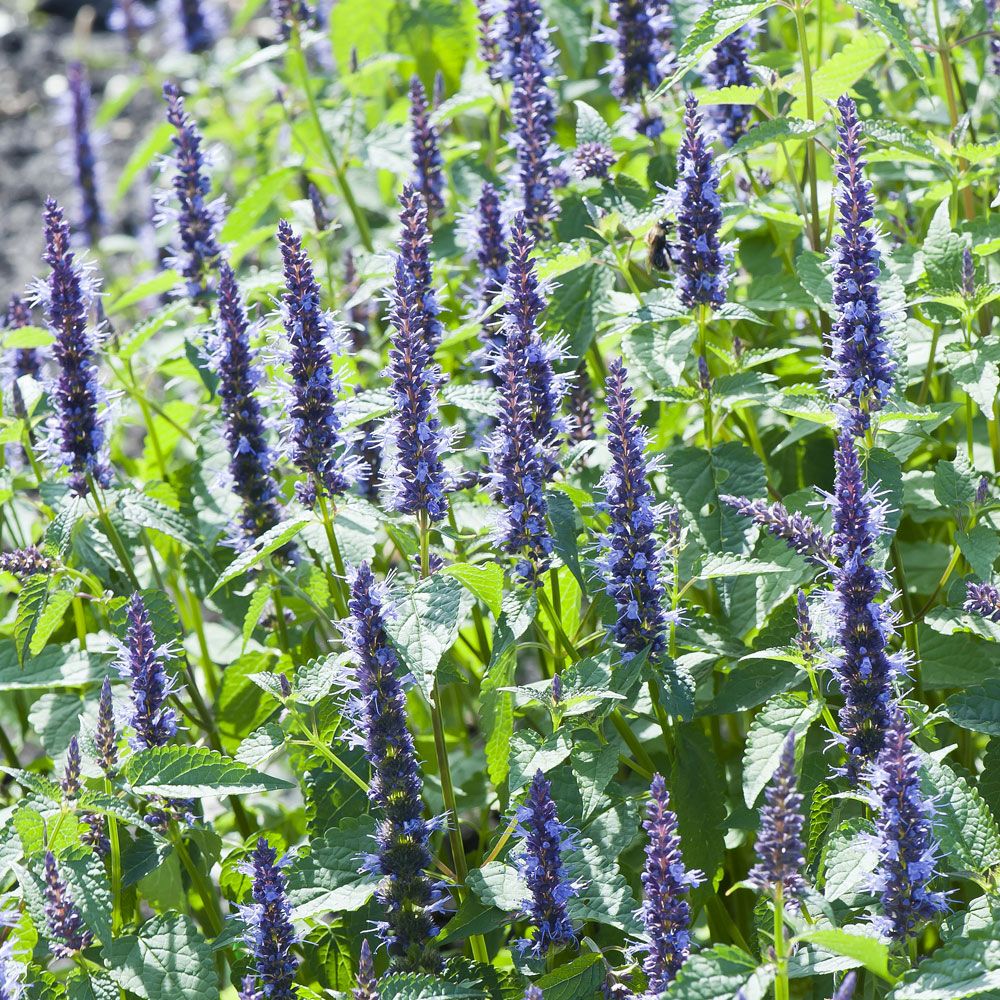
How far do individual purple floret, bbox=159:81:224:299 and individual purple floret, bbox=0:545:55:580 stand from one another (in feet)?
4.23

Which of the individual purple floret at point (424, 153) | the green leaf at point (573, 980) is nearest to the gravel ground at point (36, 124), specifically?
the individual purple floret at point (424, 153)

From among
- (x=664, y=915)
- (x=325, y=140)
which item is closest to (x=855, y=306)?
(x=664, y=915)

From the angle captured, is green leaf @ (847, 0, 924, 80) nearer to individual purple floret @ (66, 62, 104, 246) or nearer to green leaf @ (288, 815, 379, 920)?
green leaf @ (288, 815, 379, 920)

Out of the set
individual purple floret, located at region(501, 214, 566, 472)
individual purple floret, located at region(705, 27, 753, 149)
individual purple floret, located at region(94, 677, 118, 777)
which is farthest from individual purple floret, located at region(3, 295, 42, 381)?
individual purple floret, located at region(705, 27, 753, 149)

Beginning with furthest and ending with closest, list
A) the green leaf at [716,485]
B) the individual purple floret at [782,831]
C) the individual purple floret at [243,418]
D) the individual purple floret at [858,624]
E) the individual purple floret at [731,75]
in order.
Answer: the individual purple floret at [731,75] < the individual purple floret at [243,418] < the green leaf at [716,485] < the individual purple floret at [858,624] < the individual purple floret at [782,831]

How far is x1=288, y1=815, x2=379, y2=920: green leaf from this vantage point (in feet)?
10.0

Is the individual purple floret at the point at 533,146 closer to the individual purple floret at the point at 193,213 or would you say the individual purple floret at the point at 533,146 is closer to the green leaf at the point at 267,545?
the individual purple floret at the point at 193,213

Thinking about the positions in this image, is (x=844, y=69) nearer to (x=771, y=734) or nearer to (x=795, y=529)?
(x=795, y=529)

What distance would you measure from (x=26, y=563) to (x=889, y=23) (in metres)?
2.71

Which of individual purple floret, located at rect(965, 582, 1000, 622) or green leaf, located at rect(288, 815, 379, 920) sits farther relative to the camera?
individual purple floret, located at rect(965, 582, 1000, 622)

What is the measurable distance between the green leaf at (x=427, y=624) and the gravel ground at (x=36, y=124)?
22.5 ft

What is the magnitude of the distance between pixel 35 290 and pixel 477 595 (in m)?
2.00

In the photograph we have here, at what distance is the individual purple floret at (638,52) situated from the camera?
184 inches

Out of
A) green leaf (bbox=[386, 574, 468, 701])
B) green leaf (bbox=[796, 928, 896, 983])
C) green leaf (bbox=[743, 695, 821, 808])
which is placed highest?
green leaf (bbox=[386, 574, 468, 701])
